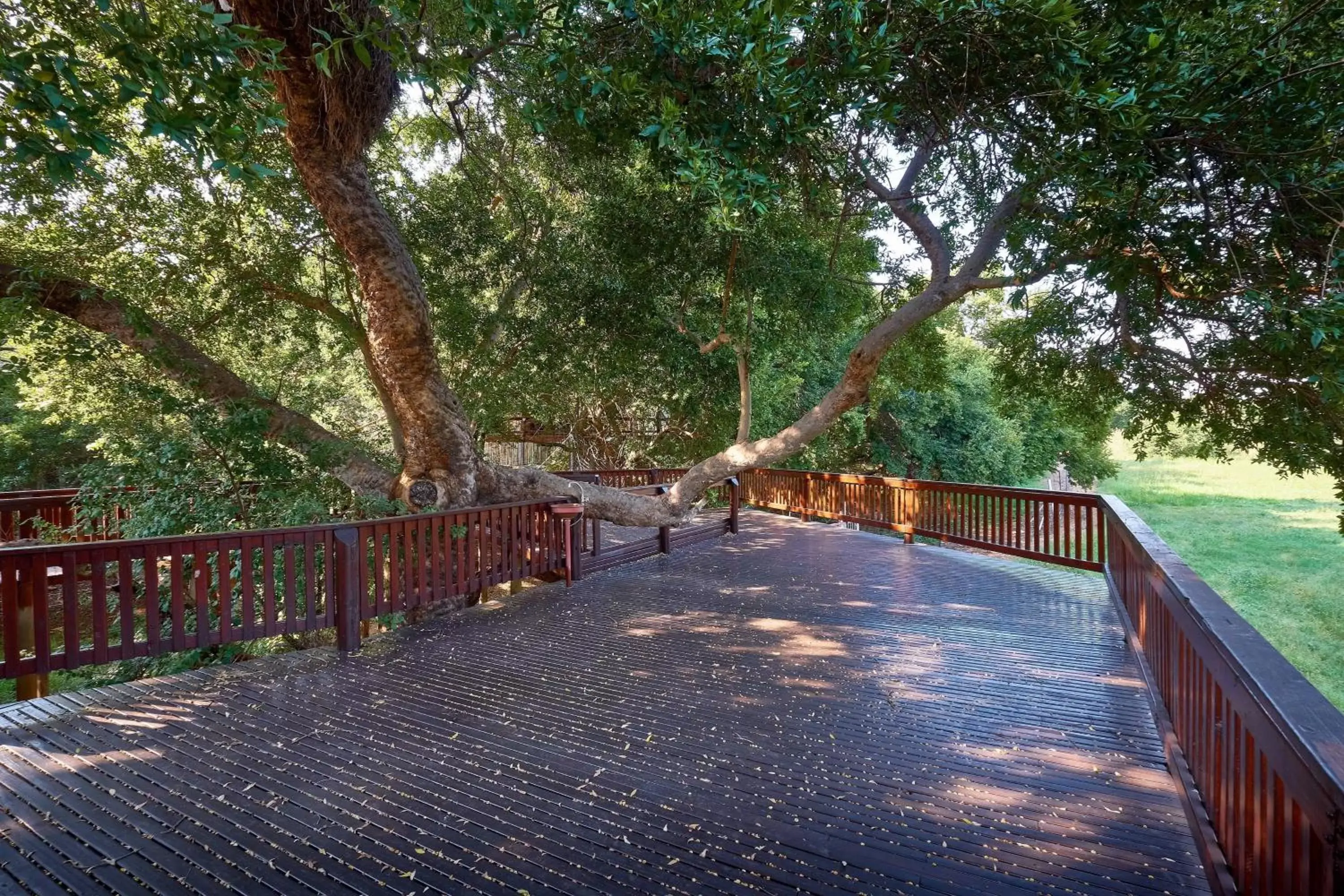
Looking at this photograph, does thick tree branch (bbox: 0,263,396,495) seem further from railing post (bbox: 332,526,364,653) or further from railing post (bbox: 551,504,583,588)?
railing post (bbox: 332,526,364,653)

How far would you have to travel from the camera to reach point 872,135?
655cm

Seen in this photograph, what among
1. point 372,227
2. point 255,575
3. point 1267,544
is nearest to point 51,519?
point 255,575

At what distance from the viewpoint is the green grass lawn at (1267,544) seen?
35.9 ft

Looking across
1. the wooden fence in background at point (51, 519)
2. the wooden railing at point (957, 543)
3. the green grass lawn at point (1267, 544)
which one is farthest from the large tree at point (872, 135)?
the green grass lawn at point (1267, 544)

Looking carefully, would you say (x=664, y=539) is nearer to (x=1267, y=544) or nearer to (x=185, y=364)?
(x=185, y=364)

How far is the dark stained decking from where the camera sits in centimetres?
198

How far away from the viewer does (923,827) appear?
221 cm

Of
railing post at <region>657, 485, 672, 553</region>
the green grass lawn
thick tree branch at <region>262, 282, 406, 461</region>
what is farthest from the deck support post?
the green grass lawn

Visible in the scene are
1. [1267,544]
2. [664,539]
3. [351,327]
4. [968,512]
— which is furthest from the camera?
[1267,544]

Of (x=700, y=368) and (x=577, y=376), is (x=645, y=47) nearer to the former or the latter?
(x=577, y=376)

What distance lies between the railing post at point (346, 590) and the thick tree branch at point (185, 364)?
1.94m

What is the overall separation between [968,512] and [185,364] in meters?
8.17

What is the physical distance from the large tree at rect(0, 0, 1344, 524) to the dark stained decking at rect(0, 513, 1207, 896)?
224 centimetres

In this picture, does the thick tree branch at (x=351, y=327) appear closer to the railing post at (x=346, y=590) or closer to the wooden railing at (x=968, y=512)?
the railing post at (x=346, y=590)
